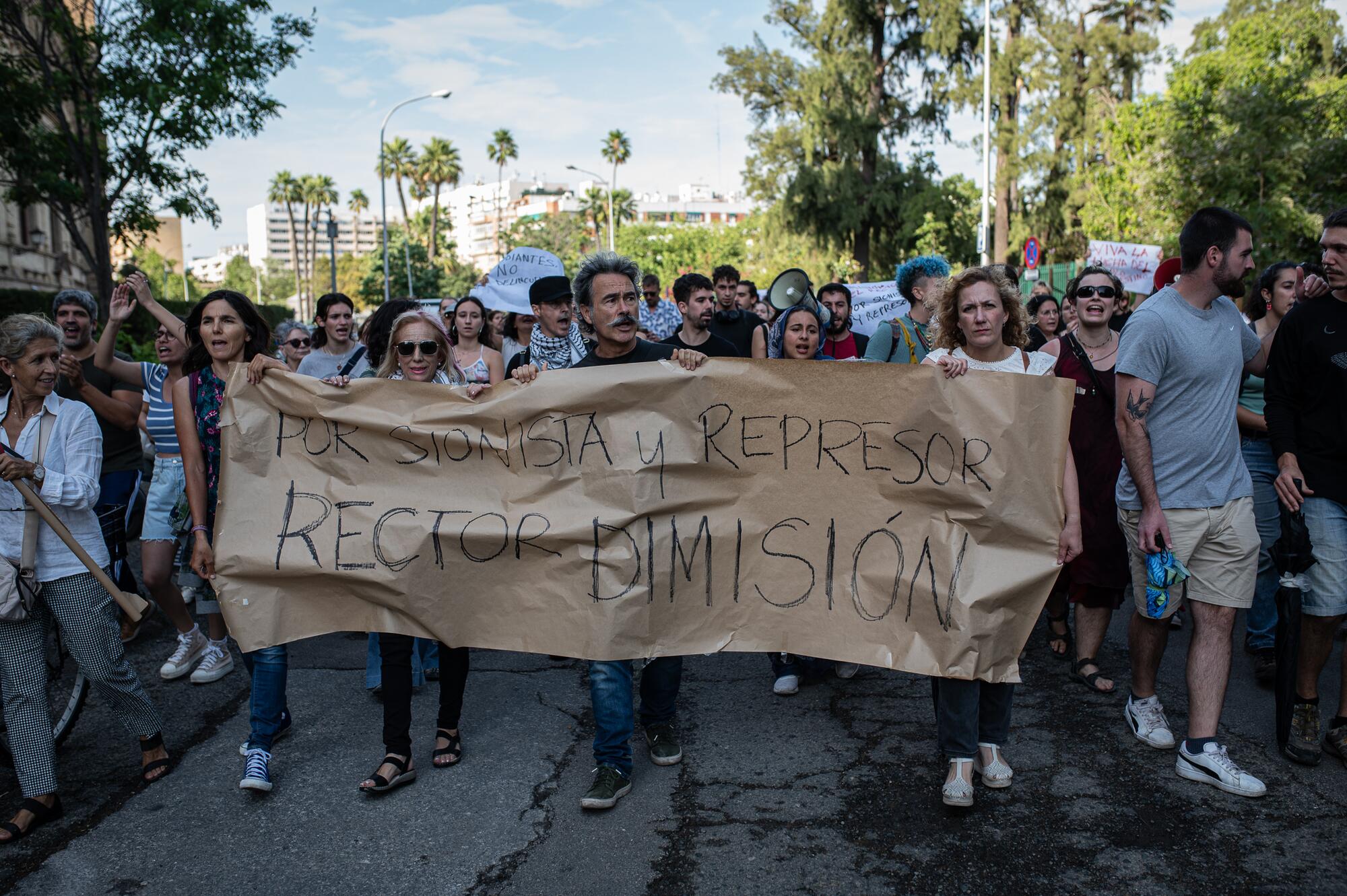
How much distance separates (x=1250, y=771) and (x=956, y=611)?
1.37 m

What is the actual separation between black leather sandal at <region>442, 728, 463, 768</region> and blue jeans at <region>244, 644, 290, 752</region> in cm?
63

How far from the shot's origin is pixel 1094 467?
16.9 ft

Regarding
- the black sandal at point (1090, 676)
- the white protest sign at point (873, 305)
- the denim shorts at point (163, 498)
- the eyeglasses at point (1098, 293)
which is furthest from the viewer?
the white protest sign at point (873, 305)

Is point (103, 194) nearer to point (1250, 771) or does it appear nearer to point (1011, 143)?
point (1250, 771)

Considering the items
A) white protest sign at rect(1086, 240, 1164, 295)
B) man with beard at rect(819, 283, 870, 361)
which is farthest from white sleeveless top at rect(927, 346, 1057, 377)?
white protest sign at rect(1086, 240, 1164, 295)

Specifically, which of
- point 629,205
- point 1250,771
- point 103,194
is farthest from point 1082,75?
point 629,205

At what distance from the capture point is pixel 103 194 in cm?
1452

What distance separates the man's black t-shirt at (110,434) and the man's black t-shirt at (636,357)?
337 cm

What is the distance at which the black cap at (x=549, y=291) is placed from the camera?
6062 millimetres

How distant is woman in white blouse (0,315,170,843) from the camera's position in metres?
3.81

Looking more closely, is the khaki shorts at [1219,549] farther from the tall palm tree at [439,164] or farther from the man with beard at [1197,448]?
the tall palm tree at [439,164]

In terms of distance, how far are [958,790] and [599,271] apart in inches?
94.8

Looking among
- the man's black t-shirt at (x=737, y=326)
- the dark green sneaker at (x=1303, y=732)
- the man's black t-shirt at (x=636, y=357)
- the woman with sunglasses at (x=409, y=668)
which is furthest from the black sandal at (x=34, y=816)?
the man's black t-shirt at (x=737, y=326)

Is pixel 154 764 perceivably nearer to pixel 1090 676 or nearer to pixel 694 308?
pixel 694 308
